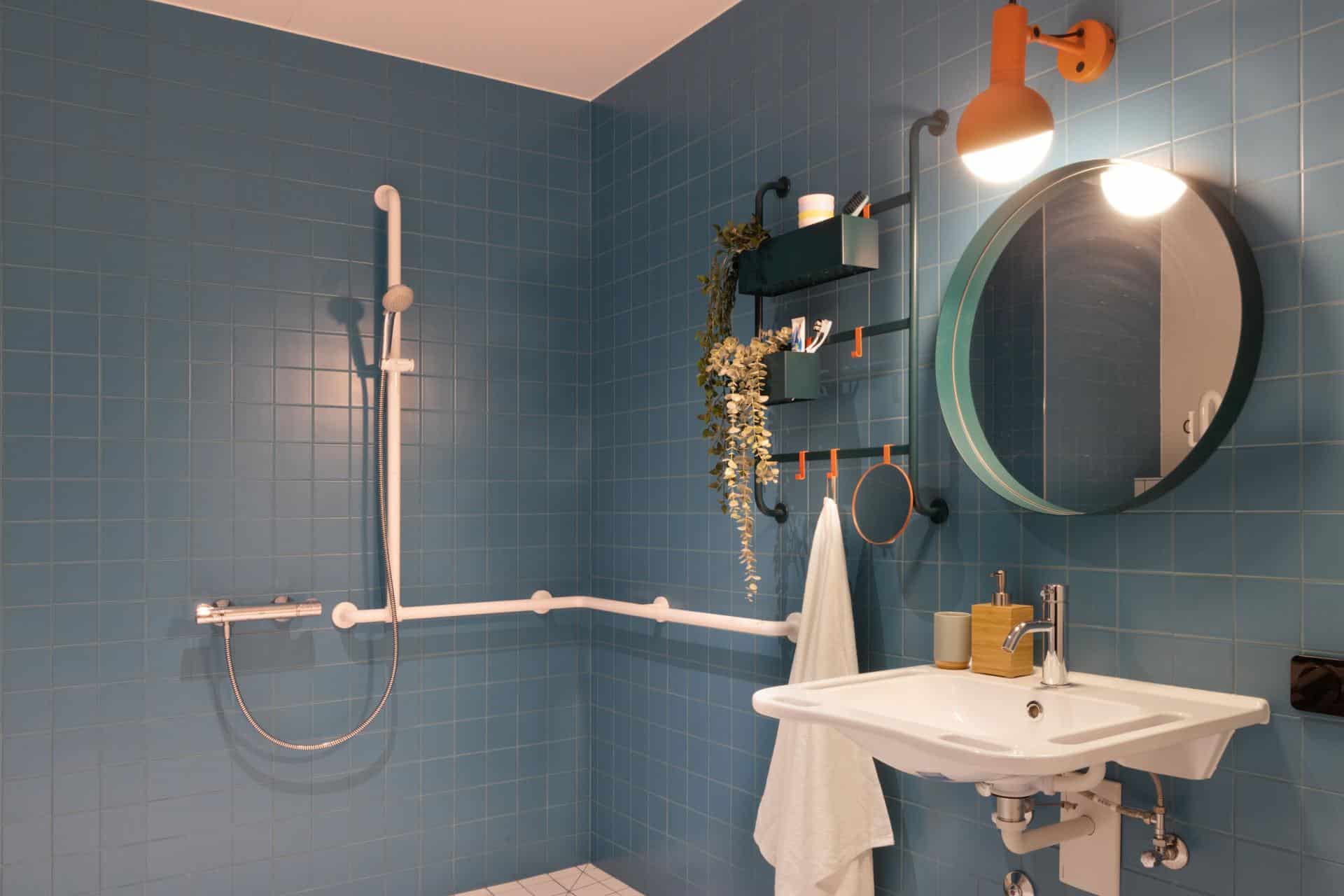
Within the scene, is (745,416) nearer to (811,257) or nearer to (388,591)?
(811,257)

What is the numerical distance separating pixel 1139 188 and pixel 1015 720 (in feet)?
2.85

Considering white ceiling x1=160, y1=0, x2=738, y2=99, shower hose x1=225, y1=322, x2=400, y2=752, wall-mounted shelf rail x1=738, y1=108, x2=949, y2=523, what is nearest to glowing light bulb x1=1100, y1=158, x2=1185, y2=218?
wall-mounted shelf rail x1=738, y1=108, x2=949, y2=523

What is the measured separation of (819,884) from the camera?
6.39 feet

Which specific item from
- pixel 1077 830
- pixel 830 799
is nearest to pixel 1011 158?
pixel 1077 830

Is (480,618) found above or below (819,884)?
above

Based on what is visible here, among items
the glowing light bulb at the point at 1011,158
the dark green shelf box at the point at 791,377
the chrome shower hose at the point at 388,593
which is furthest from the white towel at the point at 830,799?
the chrome shower hose at the point at 388,593

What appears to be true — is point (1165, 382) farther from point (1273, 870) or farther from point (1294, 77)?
point (1273, 870)

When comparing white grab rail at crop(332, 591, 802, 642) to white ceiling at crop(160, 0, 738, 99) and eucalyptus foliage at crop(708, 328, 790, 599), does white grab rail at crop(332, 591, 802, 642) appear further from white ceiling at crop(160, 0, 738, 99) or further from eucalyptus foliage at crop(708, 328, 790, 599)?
white ceiling at crop(160, 0, 738, 99)

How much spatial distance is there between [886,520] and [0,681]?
208 centimetres

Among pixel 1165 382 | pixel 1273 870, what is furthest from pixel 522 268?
pixel 1273 870

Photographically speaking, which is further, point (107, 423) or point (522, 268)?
point (522, 268)

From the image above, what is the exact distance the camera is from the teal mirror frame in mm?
1436

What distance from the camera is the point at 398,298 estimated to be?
261 cm

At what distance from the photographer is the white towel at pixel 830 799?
1.94 metres
